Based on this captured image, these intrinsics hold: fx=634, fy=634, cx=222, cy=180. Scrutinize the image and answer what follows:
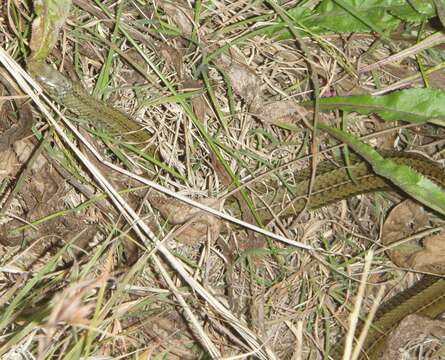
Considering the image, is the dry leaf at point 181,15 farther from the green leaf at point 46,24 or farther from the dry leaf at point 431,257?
the dry leaf at point 431,257

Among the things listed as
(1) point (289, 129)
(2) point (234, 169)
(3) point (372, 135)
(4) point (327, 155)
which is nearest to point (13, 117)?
(2) point (234, 169)

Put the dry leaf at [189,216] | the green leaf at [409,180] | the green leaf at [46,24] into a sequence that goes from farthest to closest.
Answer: the dry leaf at [189,216]
the green leaf at [409,180]
the green leaf at [46,24]

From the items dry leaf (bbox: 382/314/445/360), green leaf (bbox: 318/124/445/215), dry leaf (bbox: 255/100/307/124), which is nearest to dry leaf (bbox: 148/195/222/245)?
dry leaf (bbox: 255/100/307/124)

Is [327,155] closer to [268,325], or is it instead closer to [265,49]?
[265,49]

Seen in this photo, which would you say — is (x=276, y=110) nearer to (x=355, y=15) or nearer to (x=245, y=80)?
(x=245, y=80)

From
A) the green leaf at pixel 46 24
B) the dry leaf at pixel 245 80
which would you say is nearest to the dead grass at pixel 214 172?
the dry leaf at pixel 245 80

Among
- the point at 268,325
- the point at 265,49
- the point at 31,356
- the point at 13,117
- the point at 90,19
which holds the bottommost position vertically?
the point at 268,325

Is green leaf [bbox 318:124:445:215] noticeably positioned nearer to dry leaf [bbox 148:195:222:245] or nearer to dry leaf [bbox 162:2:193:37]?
dry leaf [bbox 148:195:222:245]

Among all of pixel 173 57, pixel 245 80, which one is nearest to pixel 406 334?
pixel 245 80

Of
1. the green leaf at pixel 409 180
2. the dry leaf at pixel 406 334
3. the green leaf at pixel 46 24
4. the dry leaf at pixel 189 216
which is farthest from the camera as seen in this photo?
the dry leaf at pixel 406 334
